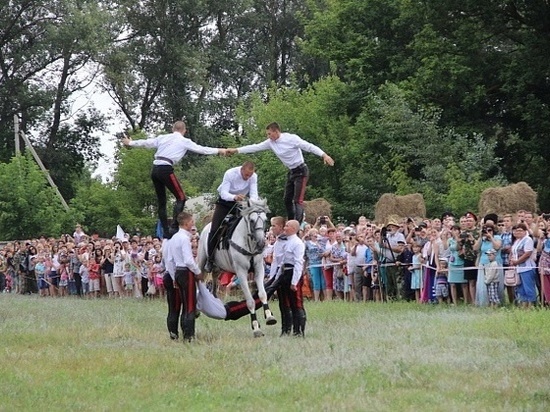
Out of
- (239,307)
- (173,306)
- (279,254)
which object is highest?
(279,254)

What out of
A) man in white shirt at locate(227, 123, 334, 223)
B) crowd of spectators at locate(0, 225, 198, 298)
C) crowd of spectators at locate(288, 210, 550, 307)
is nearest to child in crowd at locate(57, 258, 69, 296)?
crowd of spectators at locate(0, 225, 198, 298)

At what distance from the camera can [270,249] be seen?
2906cm

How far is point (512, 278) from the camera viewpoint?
73.8 ft

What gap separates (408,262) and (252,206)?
24.3ft

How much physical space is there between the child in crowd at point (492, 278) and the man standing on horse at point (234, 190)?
18.0 ft

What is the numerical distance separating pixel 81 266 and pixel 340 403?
89.4 feet

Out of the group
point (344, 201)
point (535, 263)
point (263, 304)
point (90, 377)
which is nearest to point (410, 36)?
point (344, 201)

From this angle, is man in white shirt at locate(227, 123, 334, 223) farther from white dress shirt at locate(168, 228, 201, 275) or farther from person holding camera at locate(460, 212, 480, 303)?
person holding camera at locate(460, 212, 480, 303)

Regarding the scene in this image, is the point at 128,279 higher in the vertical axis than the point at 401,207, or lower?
lower

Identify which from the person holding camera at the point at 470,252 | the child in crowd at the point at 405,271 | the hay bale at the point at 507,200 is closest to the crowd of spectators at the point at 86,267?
the child in crowd at the point at 405,271

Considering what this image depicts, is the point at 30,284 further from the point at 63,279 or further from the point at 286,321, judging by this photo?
the point at 286,321

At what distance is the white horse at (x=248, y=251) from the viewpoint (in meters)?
19.2

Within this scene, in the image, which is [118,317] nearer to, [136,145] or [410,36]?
[136,145]

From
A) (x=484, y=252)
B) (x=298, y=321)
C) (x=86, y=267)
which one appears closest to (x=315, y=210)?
(x=86, y=267)
